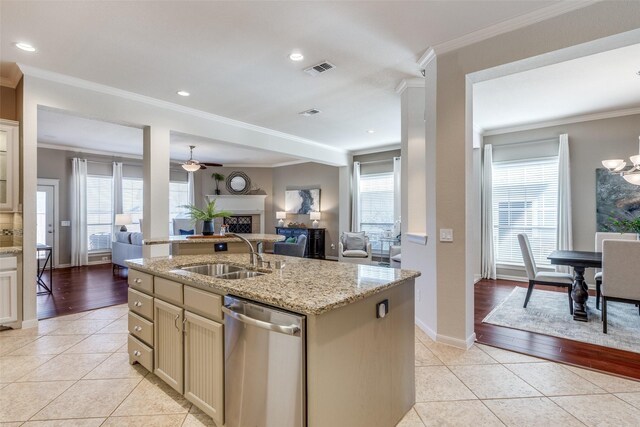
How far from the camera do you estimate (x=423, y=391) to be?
222cm

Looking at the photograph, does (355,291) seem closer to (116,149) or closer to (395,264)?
(395,264)

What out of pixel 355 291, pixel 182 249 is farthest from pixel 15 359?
pixel 355 291

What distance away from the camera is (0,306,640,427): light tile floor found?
76.0 inches

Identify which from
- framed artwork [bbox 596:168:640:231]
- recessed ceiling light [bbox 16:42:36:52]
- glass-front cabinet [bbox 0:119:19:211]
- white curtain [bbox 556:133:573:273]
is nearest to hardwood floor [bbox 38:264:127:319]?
glass-front cabinet [bbox 0:119:19:211]

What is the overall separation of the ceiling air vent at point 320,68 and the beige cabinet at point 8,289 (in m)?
3.75

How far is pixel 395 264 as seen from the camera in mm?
5840

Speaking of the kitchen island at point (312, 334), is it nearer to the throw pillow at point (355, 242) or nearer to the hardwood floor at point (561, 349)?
the hardwood floor at point (561, 349)

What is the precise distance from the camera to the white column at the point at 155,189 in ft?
13.9

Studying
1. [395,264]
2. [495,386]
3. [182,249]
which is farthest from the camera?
[395,264]

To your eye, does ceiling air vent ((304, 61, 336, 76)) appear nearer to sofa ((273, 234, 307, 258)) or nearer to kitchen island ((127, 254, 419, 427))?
kitchen island ((127, 254, 419, 427))

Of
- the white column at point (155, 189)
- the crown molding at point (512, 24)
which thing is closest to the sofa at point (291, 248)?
the white column at point (155, 189)

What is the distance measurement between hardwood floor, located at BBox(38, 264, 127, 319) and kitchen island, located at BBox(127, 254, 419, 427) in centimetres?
250

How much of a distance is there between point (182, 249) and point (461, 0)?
3481 millimetres

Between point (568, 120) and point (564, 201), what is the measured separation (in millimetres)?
1361
